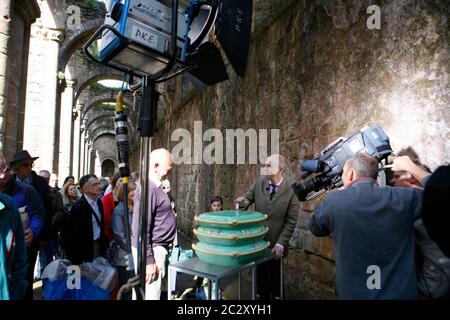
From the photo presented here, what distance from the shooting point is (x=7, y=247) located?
1668 mm

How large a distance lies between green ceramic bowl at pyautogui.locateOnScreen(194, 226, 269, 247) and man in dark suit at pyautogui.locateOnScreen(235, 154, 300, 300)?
878mm

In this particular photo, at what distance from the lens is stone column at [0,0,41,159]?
3.07m

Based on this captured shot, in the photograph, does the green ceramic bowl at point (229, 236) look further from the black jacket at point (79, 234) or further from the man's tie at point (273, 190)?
the black jacket at point (79, 234)

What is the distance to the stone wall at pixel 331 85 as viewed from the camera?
216 cm

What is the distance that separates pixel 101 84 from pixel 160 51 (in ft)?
75.0

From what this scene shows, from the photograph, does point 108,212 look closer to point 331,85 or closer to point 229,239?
point 229,239

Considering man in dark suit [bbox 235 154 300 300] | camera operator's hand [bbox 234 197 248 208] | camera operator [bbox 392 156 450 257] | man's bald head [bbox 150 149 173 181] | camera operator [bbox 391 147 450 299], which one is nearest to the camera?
camera operator [bbox 392 156 450 257]

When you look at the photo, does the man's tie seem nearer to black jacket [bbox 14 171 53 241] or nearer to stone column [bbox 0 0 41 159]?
black jacket [bbox 14 171 53 241]

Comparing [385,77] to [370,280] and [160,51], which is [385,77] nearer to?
[370,280]

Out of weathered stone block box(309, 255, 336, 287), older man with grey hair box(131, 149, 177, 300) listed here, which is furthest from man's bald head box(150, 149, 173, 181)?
weathered stone block box(309, 255, 336, 287)

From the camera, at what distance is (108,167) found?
1446 inches

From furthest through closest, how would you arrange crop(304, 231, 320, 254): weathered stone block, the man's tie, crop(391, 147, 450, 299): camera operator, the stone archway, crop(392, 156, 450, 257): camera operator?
1. the stone archway
2. crop(304, 231, 320, 254): weathered stone block
3. the man's tie
4. crop(391, 147, 450, 299): camera operator
5. crop(392, 156, 450, 257): camera operator

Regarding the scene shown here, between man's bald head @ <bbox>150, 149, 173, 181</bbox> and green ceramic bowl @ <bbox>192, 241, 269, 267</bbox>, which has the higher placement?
man's bald head @ <bbox>150, 149, 173, 181</bbox>
